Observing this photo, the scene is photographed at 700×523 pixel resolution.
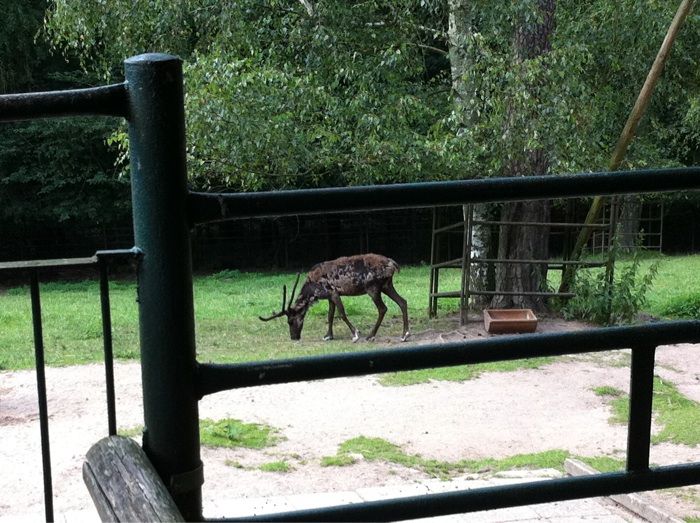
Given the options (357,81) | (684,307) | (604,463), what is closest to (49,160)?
(357,81)

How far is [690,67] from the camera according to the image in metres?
13.1

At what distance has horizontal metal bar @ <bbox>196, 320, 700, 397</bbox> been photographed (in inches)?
43.7

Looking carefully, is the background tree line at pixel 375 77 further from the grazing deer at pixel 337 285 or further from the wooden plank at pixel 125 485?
the wooden plank at pixel 125 485

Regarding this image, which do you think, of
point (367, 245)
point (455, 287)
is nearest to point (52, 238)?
point (367, 245)

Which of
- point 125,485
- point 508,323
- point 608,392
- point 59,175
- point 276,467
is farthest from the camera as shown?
point 59,175

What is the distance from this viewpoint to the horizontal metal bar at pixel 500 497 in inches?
43.7

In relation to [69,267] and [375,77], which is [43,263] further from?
[375,77]

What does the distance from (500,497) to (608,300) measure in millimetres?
11249

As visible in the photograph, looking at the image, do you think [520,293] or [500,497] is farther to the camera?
[520,293]

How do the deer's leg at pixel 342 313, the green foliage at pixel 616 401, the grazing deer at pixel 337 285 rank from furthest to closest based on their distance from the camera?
1. the grazing deer at pixel 337 285
2. the deer's leg at pixel 342 313
3. the green foliage at pixel 616 401

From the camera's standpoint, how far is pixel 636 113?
1073cm

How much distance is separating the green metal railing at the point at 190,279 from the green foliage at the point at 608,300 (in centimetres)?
Answer: 1111

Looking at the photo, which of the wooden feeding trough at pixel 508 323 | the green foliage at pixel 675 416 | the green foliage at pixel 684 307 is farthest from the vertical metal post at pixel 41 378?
the green foliage at pixel 684 307

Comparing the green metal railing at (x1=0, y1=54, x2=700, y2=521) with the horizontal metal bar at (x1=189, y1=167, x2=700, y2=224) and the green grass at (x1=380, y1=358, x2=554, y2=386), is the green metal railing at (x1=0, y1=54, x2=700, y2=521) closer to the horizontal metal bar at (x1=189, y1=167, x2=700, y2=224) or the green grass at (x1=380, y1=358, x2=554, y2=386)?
the horizontal metal bar at (x1=189, y1=167, x2=700, y2=224)
